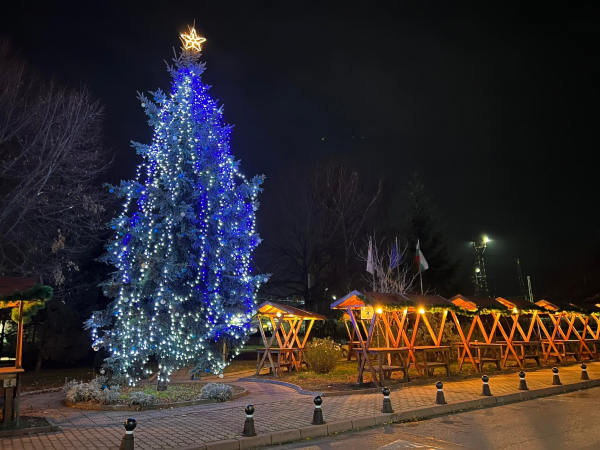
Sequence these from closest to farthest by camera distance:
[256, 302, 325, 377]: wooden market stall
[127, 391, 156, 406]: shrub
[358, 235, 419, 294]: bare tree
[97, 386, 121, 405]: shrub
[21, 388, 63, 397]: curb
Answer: [127, 391, 156, 406]: shrub → [97, 386, 121, 405]: shrub → [21, 388, 63, 397]: curb → [256, 302, 325, 377]: wooden market stall → [358, 235, 419, 294]: bare tree

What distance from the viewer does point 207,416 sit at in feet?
33.4

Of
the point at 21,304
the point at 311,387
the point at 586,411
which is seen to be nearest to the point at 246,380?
the point at 311,387

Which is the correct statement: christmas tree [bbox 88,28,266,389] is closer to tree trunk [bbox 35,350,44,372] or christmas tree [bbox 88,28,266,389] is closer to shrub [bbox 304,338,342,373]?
shrub [bbox 304,338,342,373]

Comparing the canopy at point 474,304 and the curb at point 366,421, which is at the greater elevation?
the canopy at point 474,304

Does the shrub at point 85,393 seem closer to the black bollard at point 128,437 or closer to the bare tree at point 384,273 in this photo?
the black bollard at point 128,437

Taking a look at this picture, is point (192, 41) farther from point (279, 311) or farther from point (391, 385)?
point (391, 385)

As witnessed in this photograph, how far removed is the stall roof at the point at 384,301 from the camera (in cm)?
1478

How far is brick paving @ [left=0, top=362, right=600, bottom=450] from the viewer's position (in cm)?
801

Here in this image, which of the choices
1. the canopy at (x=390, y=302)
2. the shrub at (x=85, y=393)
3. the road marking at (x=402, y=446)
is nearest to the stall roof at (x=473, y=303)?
the canopy at (x=390, y=302)

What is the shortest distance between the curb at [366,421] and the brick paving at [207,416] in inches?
10.7

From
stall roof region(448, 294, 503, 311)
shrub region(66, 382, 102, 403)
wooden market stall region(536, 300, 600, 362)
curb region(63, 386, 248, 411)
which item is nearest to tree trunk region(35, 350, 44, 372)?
curb region(63, 386, 248, 411)

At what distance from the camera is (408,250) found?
4078cm

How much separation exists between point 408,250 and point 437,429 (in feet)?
107

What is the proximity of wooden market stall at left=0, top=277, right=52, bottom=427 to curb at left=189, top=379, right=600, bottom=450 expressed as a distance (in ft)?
14.7
